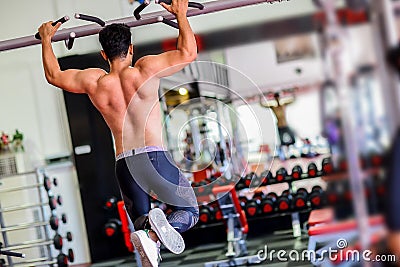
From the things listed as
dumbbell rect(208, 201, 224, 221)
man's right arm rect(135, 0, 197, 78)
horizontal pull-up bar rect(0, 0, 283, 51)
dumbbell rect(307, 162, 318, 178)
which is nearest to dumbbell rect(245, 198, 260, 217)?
dumbbell rect(208, 201, 224, 221)

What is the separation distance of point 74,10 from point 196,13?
5.08 metres

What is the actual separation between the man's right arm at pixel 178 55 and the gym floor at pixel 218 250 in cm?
355

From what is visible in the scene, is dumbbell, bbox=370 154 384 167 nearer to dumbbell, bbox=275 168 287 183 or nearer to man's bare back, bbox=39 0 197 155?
man's bare back, bbox=39 0 197 155

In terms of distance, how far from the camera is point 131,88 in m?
3.39

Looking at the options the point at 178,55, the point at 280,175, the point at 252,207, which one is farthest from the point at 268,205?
the point at 178,55

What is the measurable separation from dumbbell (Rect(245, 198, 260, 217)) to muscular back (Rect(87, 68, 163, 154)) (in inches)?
174

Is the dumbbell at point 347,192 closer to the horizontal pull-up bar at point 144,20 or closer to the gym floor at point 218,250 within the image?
the horizontal pull-up bar at point 144,20

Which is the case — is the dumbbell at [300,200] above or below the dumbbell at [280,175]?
below

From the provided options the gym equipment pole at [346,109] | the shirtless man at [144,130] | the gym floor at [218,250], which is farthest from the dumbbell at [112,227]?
the gym equipment pole at [346,109]

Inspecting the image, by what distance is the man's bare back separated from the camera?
3316mm

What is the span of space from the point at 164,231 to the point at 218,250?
15.4 feet

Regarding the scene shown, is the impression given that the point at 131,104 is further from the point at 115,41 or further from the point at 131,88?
the point at 115,41

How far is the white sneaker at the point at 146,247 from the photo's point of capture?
320cm

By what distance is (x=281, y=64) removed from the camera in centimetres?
786
